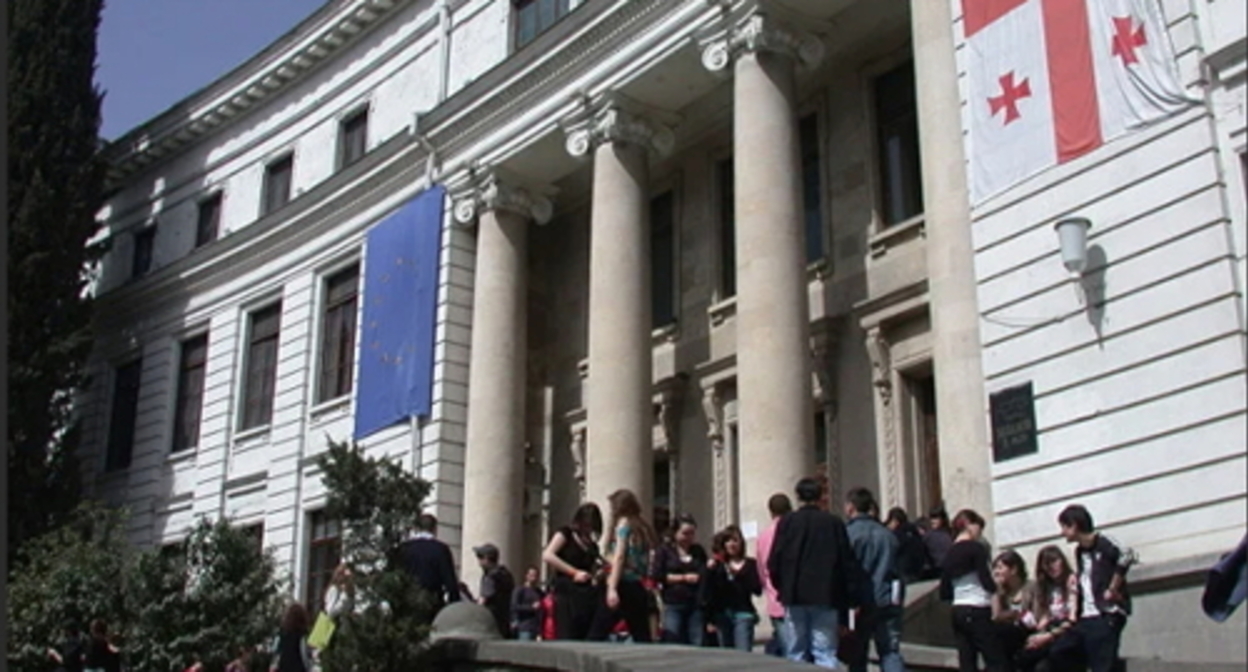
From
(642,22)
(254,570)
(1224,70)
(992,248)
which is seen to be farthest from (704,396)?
(1224,70)

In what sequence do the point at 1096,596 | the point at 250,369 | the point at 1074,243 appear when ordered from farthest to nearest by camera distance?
the point at 250,369, the point at 1074,243, the point at 1096,596

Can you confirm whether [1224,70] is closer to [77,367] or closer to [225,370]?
[225,370]

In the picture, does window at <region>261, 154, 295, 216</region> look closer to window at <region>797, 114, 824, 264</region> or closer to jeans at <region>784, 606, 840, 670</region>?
window at <region>797, 114, 824, 264</region>

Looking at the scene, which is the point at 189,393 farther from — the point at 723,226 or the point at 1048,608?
the point at 1048,608

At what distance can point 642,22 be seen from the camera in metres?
23.3

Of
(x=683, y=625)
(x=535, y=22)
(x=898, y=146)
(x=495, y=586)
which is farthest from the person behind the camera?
(x=535, y=22)

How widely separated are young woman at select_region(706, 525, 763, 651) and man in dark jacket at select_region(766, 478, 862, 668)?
196cm

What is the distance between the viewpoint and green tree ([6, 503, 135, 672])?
20.8 m

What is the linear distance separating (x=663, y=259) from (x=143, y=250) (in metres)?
16.9

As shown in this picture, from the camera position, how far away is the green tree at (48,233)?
3028 cm

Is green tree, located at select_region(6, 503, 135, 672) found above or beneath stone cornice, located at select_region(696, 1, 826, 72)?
beneath

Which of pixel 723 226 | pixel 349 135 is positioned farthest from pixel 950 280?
pixel 349 135

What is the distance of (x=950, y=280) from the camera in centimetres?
1662

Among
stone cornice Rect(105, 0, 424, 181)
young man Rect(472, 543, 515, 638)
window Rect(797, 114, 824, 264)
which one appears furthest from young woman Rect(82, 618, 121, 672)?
stone cornice Rect(105, 0, 424, 181)
